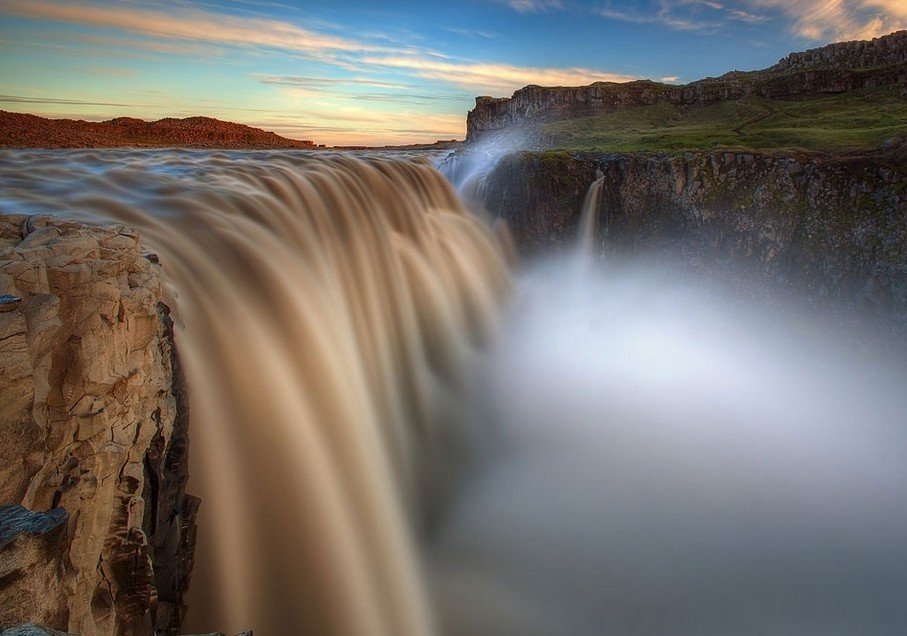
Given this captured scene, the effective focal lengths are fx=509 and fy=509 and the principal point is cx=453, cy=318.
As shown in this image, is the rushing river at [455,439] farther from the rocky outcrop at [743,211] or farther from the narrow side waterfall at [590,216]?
the narrow side waterfall at [590,216]

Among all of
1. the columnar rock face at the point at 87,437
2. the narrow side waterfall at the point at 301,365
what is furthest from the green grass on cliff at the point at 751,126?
the columnar rock face at the point at 87,437

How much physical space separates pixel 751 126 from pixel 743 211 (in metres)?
19.8

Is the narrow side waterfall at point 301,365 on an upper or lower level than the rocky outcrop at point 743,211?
lower

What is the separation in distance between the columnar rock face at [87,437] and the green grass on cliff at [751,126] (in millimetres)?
22097

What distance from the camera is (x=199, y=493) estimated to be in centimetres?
612

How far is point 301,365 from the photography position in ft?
27.2

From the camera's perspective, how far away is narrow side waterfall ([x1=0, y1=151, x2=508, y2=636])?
20.9ft

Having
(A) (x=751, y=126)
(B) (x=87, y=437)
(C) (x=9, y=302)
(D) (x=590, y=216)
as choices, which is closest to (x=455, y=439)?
(B) (x=87, y=437)

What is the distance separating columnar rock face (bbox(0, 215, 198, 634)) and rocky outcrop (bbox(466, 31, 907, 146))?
39.7 m

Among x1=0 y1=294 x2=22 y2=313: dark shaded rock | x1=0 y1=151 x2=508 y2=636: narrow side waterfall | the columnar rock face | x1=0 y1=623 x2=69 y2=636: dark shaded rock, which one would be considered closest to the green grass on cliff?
x1=0 y1=151 x2=508 y2=636: narrow side waterfall

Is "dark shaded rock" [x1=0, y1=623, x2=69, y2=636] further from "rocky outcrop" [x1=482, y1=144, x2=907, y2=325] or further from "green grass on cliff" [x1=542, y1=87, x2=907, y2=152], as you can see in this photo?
"green grass on cliff" [x1=542, y1=87, x2=907, y2=152]

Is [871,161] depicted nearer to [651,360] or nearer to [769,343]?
[769,343]

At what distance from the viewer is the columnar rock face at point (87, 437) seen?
323 cm

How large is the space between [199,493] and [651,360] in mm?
15432
